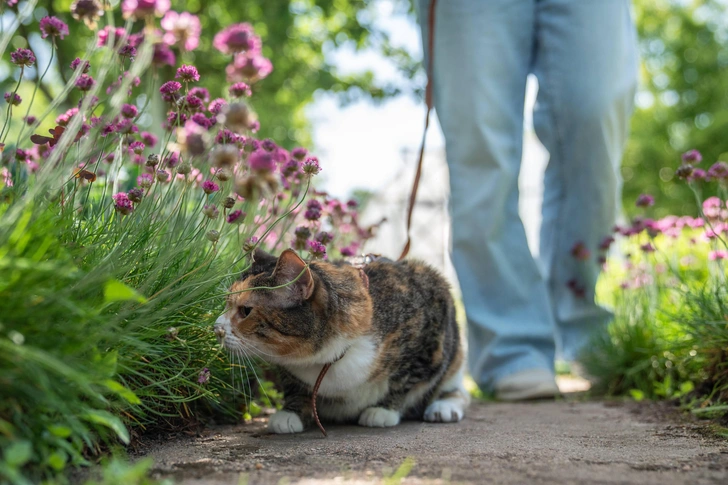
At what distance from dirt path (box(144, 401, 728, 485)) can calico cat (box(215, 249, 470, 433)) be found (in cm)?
11

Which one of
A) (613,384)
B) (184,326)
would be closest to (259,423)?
→ (184,326)

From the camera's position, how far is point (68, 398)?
1370mm

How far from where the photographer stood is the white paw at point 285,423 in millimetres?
2248

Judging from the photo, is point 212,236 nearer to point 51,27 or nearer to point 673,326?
point 51,27

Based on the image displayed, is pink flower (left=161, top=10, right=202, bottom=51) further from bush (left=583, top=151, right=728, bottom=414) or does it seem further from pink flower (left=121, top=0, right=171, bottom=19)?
bush (left=583, top=151, right=728, bottom=414)

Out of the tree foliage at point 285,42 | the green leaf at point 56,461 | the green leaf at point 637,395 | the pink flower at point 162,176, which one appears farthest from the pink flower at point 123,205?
the tree foliage at point 285,42

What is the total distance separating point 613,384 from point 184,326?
2.40 m

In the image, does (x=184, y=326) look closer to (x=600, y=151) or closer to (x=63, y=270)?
(x=63, y=270)

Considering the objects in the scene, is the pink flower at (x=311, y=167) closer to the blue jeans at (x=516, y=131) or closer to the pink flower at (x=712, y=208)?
the blue jeans at (x=516, y=131)

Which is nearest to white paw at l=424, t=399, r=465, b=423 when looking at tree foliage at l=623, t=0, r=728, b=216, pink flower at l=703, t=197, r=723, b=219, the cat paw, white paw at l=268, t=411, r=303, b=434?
the cat paw

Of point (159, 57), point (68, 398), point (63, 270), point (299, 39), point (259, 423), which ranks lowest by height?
point (259, 423)

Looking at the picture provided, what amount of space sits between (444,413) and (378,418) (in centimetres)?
32

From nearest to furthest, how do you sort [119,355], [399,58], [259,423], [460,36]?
[119,355] → [259,423] → [460,36] → [399,58]

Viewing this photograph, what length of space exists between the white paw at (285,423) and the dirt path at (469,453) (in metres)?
0.05
